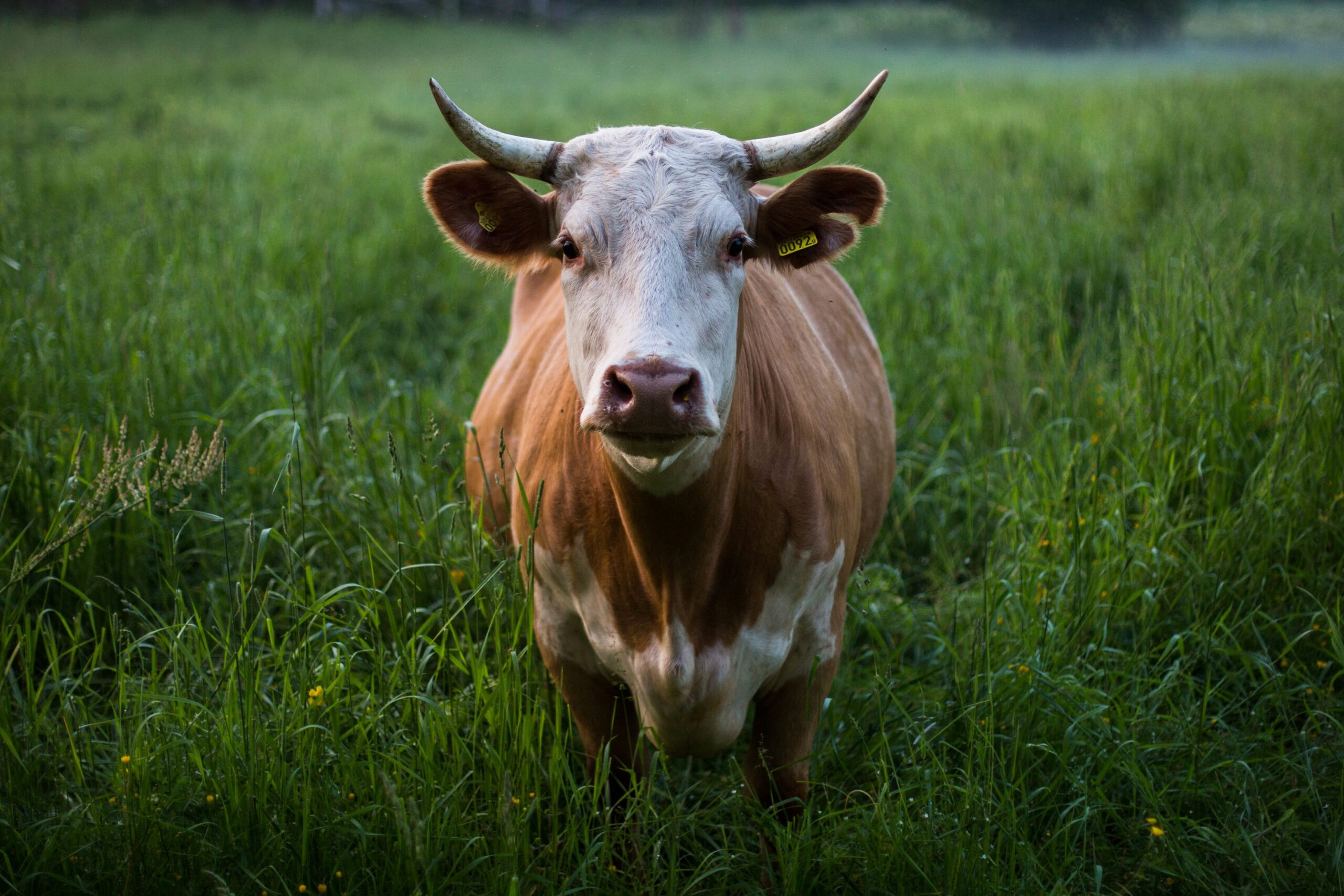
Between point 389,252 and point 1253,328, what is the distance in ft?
15.8

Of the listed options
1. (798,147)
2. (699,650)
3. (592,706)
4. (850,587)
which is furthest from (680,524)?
(850,587)

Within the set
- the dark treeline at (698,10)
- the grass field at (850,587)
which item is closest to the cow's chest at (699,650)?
the grass field at (850,587)

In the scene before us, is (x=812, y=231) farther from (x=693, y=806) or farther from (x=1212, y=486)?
(x=1212, y=486)

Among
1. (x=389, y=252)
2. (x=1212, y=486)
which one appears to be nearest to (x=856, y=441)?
(x=1212, y=486)

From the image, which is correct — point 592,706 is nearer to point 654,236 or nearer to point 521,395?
point 521,395

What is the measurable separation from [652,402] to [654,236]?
0.44 m

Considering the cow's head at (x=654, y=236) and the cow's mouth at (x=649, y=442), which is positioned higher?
the cow's head at (x=654, y=236)

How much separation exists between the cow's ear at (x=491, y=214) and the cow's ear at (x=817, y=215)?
0.52m

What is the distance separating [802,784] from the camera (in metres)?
2.38

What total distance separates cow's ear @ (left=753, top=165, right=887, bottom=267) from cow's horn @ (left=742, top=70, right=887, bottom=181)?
1.6 inches


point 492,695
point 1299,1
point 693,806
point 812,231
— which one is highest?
point 1299,1

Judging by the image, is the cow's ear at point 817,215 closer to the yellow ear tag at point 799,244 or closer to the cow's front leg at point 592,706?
the yellow ear tag at point 799,244

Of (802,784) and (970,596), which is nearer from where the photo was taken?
(802,784)

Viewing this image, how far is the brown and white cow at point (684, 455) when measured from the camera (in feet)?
6.57
